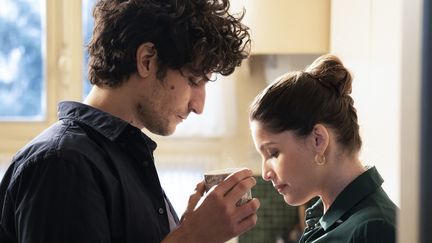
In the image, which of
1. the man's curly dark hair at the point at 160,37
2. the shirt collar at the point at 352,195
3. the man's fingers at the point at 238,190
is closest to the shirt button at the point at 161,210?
the man's fingers at the point at 238,190

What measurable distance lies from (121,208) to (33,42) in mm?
1767

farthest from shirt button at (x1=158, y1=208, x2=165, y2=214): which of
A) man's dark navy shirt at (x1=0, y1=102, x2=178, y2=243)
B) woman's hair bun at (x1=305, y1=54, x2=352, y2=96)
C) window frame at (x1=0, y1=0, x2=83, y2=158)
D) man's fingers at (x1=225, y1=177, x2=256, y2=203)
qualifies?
window frame at (x1=0, y1=0, x2=83, y2=158)

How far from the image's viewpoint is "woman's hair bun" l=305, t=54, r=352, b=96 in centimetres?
134

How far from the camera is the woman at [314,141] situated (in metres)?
1.29

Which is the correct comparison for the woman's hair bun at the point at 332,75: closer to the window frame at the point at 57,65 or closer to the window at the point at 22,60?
the window frame at the point at 57,65

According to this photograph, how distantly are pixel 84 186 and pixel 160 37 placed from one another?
12.7 inches

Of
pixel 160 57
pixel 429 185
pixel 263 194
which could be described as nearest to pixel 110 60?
pixel 160 57

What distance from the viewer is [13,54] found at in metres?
2.63

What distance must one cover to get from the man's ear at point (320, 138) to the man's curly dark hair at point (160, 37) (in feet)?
0.81

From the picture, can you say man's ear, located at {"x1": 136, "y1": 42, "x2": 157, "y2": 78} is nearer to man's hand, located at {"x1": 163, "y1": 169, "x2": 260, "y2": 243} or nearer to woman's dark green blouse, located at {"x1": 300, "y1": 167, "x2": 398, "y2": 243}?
man's hand, located at {"x1": 163, "y1": 169, "x2": 260, "y2": 243}

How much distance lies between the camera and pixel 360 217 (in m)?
1.17

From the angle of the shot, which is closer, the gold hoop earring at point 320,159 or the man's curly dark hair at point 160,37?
the man's curly dark hair at point 160,37

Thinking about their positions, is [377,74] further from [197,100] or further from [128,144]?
[128,144]

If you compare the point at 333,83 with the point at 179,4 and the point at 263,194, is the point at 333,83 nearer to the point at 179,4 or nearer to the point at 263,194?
the point at 179,4
